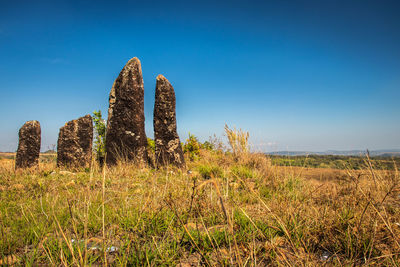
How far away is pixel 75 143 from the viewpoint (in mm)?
7684

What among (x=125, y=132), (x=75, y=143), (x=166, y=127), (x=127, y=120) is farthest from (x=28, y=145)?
(x=166, y=127)

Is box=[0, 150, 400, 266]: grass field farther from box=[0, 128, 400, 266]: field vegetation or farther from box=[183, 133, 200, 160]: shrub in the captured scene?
box=[183, 133, 200, 160]: shrub

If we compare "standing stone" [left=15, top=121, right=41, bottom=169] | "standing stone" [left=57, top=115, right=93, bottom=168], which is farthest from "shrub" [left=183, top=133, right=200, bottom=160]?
"standing stone" [left=15, top=121, right=41, bottom=169]

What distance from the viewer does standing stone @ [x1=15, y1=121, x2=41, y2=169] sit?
7484mm

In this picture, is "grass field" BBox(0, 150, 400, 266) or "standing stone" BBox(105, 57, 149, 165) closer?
"grass field" BBox(0, 150, 400, 266)

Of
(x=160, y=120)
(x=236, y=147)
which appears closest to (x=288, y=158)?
(x=236, y=147)

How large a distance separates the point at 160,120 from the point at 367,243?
21.3ft

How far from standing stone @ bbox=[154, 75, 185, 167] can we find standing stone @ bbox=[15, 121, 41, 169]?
431 cm

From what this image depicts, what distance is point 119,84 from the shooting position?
768 cm

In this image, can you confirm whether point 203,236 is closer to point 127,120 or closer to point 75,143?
point 127,120

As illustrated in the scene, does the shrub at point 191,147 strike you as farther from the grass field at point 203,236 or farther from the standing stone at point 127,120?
the grass field at point 203,236

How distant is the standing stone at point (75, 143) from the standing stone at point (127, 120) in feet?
3.51

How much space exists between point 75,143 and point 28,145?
1600mm

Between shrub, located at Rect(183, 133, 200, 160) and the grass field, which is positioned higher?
shrub, located at Rect(183, 133, 200, 160)
